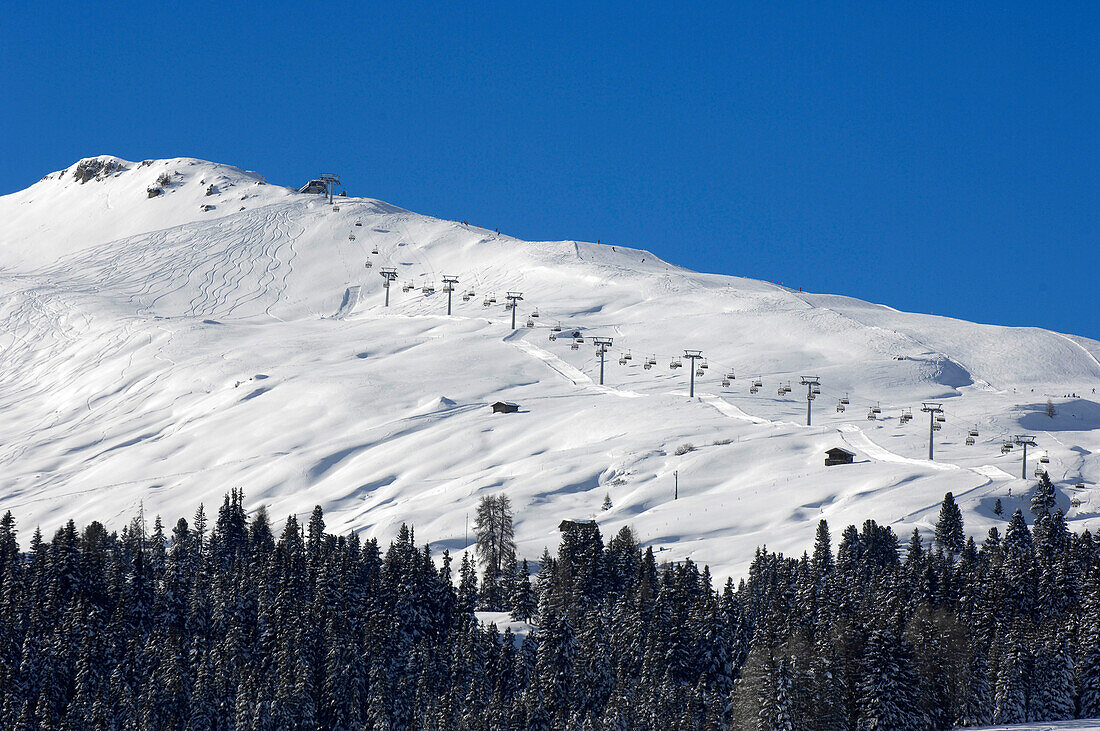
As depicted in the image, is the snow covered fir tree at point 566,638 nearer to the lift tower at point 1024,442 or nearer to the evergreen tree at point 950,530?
the evergreen tree at point 950,530

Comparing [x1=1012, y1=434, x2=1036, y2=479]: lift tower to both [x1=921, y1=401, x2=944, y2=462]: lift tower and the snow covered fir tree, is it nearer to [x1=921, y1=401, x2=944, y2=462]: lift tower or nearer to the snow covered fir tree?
[x1=921, y1=401, x2=944, y2=462]: lift tower

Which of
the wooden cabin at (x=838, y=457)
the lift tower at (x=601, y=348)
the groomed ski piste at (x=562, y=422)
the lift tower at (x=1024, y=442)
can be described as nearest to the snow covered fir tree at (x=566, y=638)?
the groomed ski piste at (x=562, y=422)

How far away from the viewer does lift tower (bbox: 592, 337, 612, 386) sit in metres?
157

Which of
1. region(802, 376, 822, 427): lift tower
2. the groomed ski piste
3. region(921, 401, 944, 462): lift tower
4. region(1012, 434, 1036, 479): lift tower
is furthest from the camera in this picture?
region(802, 376, 822, 427): lift tower

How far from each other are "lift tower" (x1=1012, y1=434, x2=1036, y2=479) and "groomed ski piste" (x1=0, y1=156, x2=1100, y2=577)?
82 cm

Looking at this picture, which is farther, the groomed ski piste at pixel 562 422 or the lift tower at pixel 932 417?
the lift tower at pixel 932 417

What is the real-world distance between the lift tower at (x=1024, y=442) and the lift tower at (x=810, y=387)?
19.1 meters

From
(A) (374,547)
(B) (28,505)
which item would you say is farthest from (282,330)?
(A) (374,547)

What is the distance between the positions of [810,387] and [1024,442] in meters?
29.5

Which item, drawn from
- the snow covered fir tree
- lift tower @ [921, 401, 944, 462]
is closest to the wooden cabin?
lift tower @ [921, 401, 944, 462]

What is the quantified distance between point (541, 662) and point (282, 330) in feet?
425

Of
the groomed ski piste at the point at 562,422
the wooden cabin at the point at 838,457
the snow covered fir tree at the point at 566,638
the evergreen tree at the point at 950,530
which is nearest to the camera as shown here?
the snow covered fir tree at the point at 566,638

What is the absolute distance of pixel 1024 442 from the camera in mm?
116750

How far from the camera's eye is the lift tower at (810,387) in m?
137
